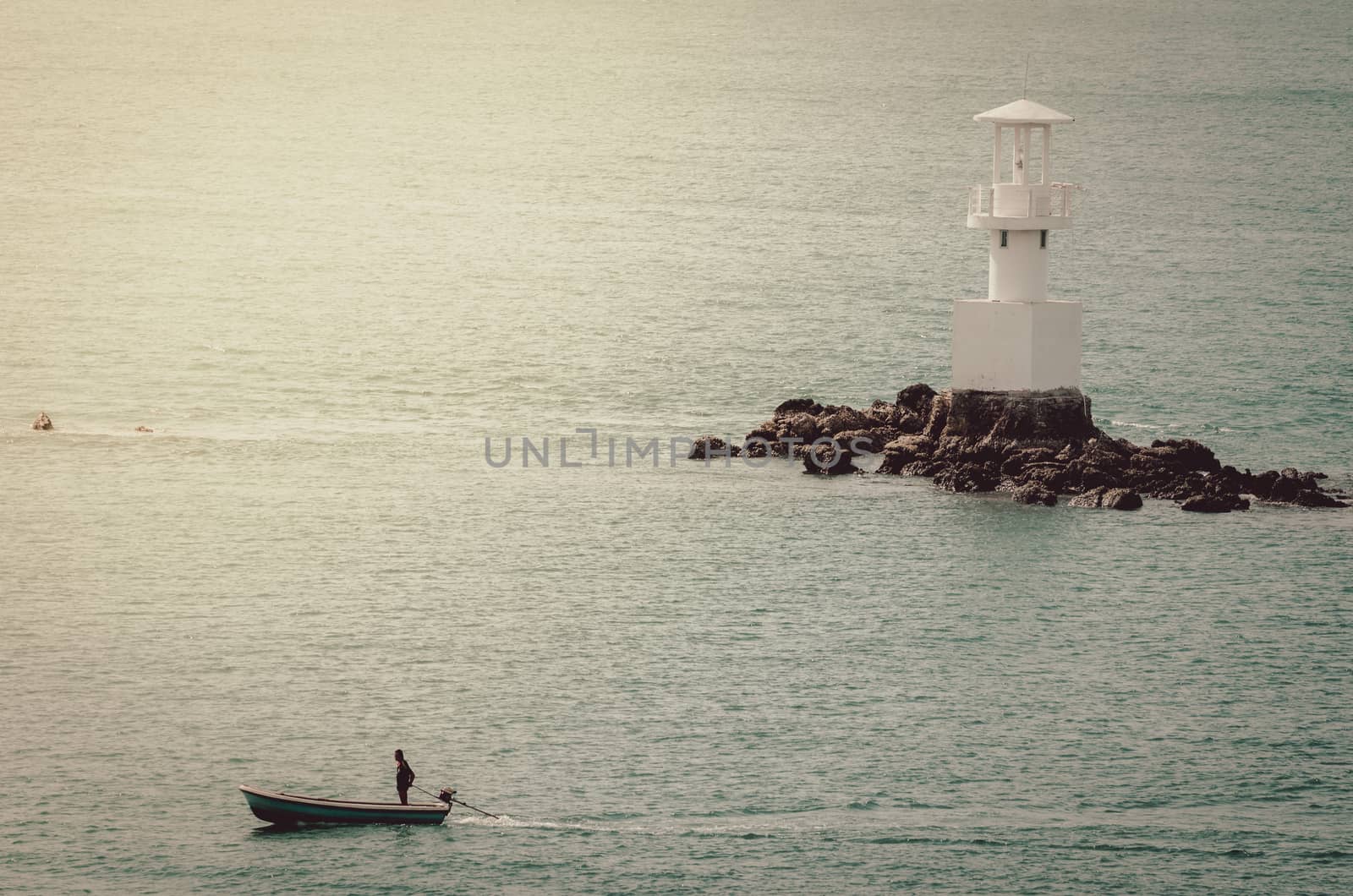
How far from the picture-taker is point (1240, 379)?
79438 millimetres

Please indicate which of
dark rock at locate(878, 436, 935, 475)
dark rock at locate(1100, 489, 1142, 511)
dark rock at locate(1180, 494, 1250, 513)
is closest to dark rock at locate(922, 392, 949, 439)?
dark rock at locate(878, 436, 935, 475)

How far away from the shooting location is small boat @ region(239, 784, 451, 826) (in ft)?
106

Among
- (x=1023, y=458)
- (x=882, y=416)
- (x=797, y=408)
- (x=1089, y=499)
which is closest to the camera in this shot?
(x=1089, y=499)

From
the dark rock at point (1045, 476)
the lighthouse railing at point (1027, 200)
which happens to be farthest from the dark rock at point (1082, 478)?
the lighthouse railing at point (1027, 200)

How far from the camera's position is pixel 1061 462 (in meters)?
54.5

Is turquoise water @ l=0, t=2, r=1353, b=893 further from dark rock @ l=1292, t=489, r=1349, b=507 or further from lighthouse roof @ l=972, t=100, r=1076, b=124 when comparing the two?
lighthouse roof @ l=972, t=100, r=1076, b=124

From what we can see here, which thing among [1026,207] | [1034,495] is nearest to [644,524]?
[1034,495]

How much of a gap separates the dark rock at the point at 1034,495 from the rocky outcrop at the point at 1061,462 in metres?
0.02

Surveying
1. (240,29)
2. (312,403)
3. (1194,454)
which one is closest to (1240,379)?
(1194,454)

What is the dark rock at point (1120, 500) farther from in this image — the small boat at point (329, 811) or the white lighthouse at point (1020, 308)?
the small boat at point (329, 811)

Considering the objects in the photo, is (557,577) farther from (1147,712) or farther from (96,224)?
(96,224)

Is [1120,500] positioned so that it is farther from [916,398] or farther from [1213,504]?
[916,398]

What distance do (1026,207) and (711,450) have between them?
1501 cm

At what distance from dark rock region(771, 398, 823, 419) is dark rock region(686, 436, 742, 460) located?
70.7 inches
